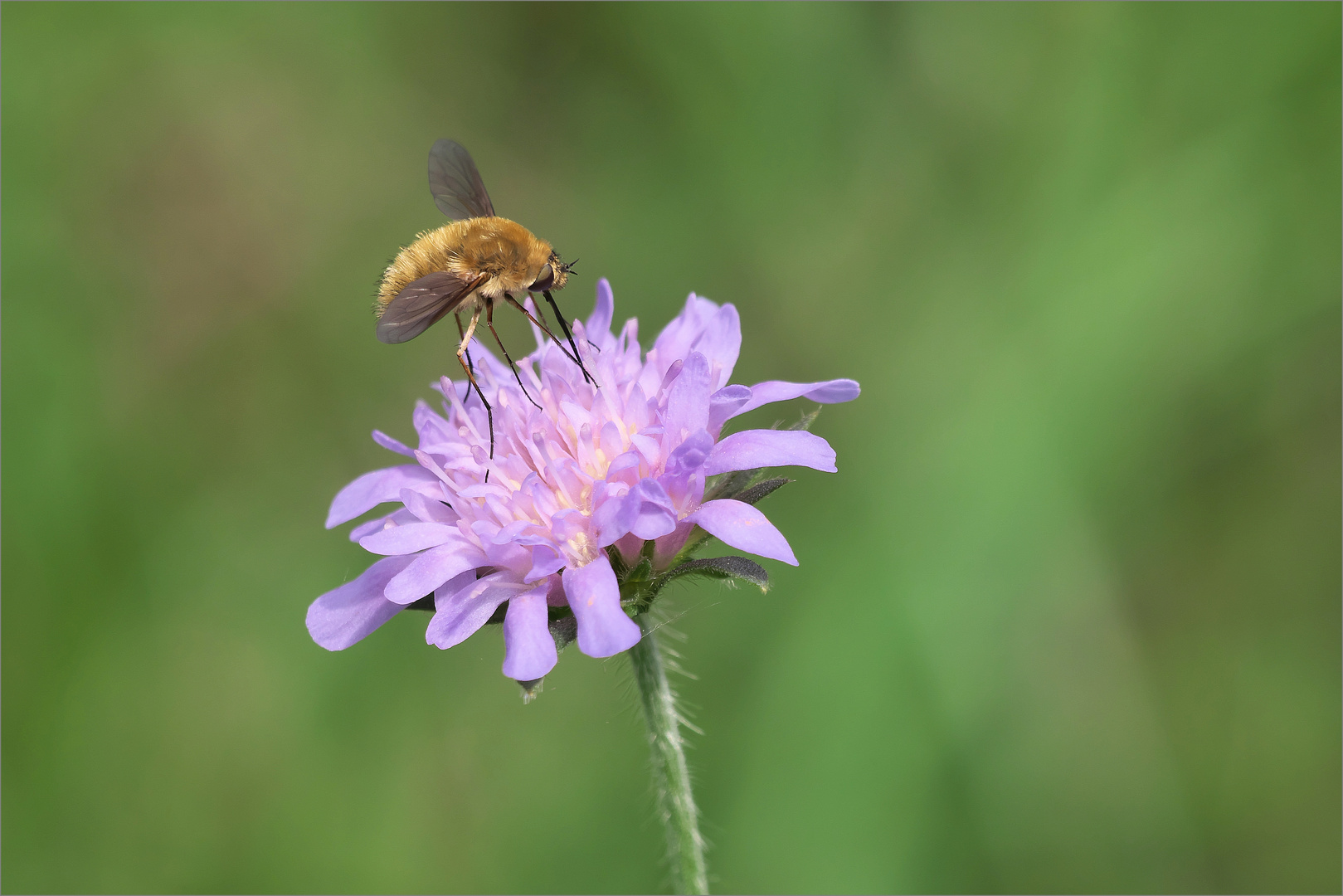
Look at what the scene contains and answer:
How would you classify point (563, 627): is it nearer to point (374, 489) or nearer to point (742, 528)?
point (742, 528)

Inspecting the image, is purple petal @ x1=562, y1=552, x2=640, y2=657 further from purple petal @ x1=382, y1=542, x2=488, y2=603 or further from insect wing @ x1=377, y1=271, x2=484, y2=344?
insect wing @ x1=377, y1=271, x2=484, y2=344

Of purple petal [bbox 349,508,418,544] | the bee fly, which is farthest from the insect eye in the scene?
purple petal [bbox 349,508,418,544]

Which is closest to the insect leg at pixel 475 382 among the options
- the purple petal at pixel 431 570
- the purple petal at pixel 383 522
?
the purple petal at pixel 431 570

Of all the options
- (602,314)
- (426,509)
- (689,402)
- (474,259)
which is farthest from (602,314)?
(426,509)

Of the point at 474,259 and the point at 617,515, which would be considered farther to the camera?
the point at 474,259

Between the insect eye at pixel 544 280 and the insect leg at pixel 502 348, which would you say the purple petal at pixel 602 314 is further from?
the insect leg at pixel 502 348
